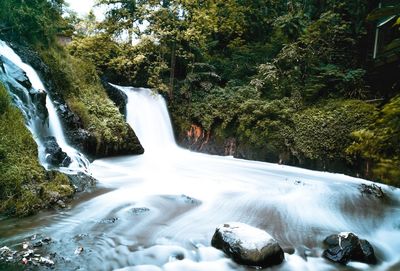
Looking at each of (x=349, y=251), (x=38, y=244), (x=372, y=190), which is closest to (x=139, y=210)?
(x=38, y=244)

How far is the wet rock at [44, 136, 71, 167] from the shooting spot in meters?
7.35

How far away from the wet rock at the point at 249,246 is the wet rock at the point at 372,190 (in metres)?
4.37

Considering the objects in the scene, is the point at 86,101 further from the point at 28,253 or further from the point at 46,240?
the point at 28,253

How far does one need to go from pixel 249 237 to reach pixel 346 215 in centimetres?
310

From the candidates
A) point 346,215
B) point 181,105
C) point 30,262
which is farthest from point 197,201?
point 181,105

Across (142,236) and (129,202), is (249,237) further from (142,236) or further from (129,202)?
(129,202)

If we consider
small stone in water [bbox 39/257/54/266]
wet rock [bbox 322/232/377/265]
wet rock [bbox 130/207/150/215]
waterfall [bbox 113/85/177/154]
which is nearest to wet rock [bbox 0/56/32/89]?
wet rock [bbox 130/207/150/215]

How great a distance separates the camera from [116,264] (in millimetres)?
4230

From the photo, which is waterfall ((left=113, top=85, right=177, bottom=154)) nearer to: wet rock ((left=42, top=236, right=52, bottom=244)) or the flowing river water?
the flowing river water

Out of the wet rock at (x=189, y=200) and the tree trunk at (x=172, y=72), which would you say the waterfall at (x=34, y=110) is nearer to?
the wet rock at (x=189, y=200)

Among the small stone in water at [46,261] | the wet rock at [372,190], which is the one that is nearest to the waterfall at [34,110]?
the small stone in water at [46,261]

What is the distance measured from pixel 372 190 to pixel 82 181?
6927mm

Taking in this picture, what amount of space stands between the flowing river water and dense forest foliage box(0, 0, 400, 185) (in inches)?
57.9

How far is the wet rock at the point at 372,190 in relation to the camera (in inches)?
301
